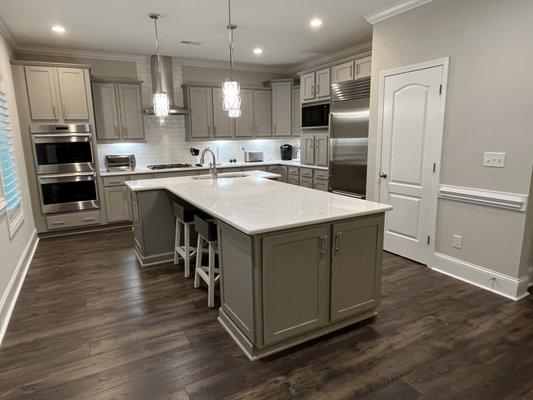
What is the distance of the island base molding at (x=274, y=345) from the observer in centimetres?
215

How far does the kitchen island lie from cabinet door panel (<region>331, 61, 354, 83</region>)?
276cm

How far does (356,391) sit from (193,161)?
514 centimetres

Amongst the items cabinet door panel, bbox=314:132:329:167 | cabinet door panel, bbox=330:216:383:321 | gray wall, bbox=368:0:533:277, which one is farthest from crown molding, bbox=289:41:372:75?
cabinet door panel, bbox=330:216:383:321

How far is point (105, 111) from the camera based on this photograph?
5.24 m

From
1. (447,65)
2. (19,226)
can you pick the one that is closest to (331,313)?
(447,65)

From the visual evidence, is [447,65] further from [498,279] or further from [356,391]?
[356,391]

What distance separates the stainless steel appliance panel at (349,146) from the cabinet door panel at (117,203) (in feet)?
10.5

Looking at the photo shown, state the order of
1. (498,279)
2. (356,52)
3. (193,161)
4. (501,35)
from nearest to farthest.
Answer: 1. (501,35)
2. (498,279)
3. (356,52)
4. (193,161)

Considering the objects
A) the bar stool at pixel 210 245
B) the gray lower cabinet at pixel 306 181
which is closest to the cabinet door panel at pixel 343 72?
the gray lower cabinet at pixel 306 181

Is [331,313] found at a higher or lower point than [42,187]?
lower

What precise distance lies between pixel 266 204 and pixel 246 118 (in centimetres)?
422

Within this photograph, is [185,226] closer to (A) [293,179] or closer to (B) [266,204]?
(B) [266,204]

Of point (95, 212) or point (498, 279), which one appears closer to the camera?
point (498, 279)

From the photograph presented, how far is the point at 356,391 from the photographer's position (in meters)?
1.86
